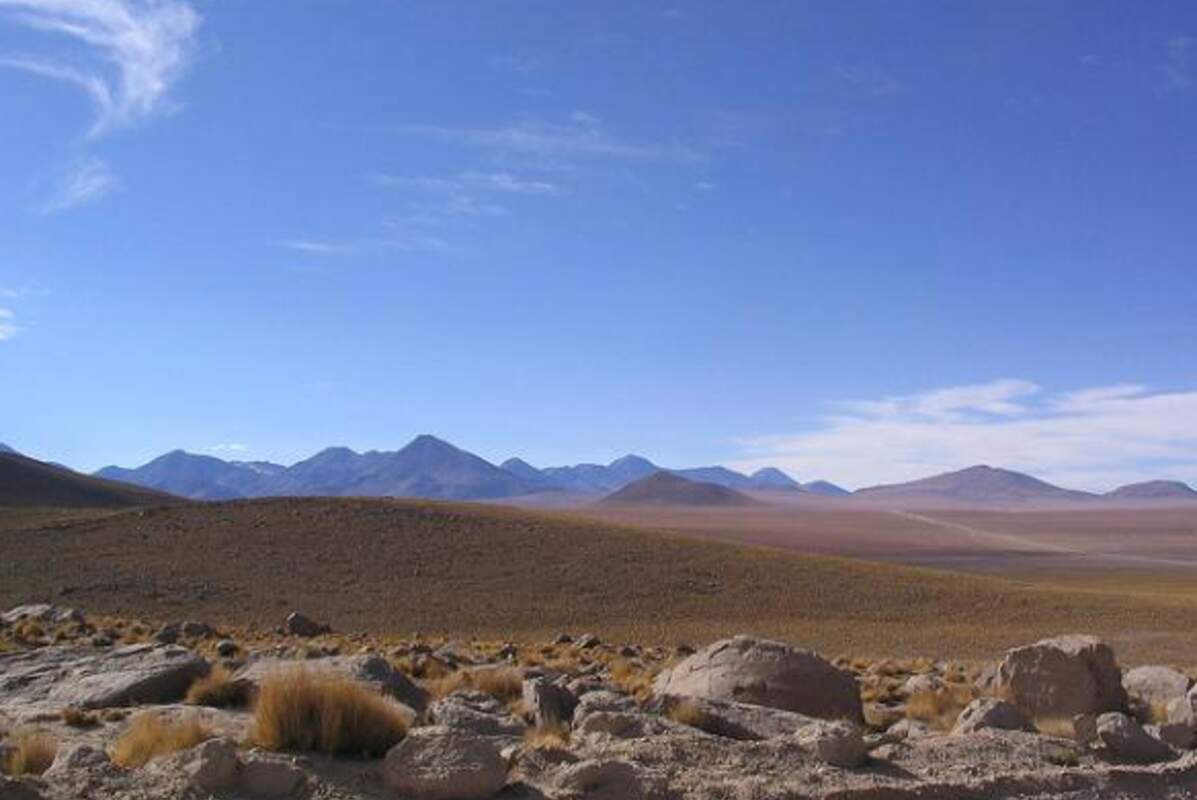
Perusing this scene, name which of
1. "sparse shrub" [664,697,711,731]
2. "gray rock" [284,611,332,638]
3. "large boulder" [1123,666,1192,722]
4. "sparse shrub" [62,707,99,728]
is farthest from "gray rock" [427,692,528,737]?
"gray rock" [284,611,332,638]

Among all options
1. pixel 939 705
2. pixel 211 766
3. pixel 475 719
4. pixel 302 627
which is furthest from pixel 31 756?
pixel 302 627

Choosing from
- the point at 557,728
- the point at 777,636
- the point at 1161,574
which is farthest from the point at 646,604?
the point at 1161,574

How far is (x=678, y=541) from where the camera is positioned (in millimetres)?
64625

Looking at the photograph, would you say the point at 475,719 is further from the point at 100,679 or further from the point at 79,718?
the point at 100,679

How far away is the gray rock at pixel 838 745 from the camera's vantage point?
1245 cm

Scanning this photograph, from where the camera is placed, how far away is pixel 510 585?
5200cm

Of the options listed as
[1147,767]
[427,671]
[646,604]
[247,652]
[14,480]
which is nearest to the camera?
[1147,767]

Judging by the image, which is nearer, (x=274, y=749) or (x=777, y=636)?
(x=274, y=749)

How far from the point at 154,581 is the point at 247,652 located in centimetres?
2708

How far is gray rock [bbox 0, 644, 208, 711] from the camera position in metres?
15.3

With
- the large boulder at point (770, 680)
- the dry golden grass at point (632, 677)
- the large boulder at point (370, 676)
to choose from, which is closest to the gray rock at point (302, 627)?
the dry golden grass at point (632, 677)

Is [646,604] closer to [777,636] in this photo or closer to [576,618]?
[576,618]

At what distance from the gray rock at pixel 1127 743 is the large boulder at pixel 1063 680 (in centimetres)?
237

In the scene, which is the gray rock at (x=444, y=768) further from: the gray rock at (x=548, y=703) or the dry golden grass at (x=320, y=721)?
the gray rock at (x=548, y=703)
